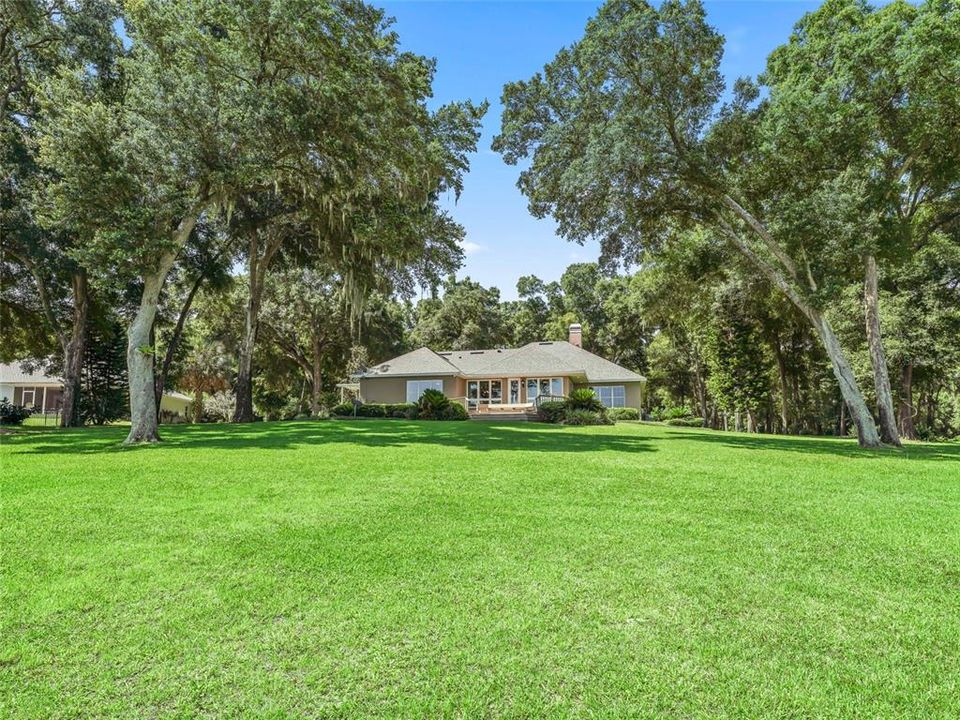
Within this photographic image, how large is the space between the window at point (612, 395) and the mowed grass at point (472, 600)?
899 inches

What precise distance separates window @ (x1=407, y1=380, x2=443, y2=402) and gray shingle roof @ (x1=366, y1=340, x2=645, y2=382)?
699 millimetres

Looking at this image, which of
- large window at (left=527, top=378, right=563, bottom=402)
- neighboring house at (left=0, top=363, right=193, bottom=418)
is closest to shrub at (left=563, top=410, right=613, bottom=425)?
large window at (left=527, top=378, right=563, bottom=402)

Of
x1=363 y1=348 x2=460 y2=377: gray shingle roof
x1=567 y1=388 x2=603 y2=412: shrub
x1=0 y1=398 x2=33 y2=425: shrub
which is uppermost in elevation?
x1=363 y1=348 x2=460 y2=377: gray shingle roof

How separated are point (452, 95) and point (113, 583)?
14.0 meters

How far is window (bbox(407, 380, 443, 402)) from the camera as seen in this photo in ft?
92.9

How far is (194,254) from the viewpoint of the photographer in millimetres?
18188

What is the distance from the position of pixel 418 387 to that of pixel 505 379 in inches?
197

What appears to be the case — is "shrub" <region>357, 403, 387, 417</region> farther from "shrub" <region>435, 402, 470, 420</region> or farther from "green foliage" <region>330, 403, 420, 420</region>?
"shrub" <region>435, 402, 470, 420</region>

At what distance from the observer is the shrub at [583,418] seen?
20656mm

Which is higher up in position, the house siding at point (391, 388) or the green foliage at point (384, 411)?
the house siding at point (391, 388)

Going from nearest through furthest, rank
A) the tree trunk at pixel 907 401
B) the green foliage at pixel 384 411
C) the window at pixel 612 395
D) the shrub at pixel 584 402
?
the shrub at pixel 584 402 < the tree trunk at pixel 907 401 < the green foliage at pixel 384 411 < the window at pixel 612 395

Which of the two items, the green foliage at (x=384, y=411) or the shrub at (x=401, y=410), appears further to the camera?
the green foliage at (x=384, y=411)

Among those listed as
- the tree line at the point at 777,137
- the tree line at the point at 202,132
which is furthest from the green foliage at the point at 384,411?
the tree line at the point at 777,137

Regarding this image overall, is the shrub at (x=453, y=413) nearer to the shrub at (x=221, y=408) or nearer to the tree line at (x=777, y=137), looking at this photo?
the tree line at (x=777, y=137)
